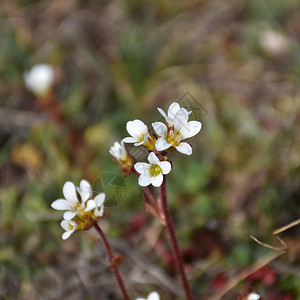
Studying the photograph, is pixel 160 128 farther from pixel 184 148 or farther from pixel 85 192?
pixel 85 192

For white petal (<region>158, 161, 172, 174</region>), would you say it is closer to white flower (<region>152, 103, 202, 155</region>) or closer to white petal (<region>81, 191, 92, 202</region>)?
white flower (<region>152, 103, 202, 155</region>)

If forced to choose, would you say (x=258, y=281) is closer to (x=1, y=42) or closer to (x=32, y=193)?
(x=32, y=193)

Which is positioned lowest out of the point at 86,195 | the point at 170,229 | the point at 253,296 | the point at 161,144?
the point at 253,296

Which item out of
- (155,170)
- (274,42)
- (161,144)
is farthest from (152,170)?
(274,42)

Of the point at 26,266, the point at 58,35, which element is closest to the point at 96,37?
the point at 58,35

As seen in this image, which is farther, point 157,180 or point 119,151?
point 119,151

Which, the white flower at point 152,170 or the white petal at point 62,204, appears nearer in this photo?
the white flower at point 152,170

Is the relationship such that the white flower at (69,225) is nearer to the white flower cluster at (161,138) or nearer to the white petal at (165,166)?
the white flower cluster at (161,138)

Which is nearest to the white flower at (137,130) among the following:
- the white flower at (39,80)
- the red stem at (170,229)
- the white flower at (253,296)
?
the red stem at (170,229)

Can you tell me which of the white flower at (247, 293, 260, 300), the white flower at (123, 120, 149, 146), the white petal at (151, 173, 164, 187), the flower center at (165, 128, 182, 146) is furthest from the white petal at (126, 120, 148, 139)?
the white flower at (247, 293, 260, 300)
